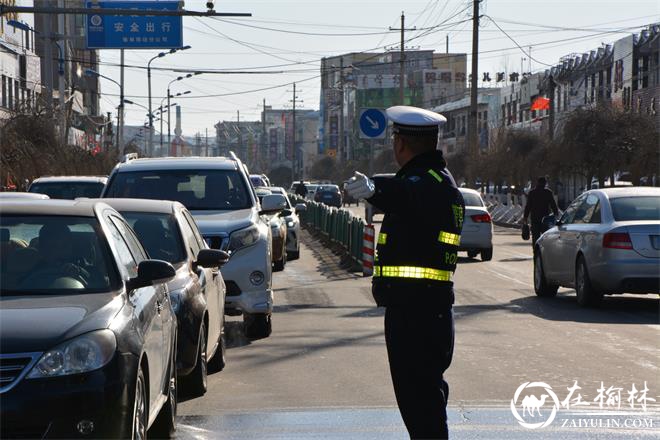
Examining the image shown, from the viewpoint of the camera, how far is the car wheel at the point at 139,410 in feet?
20.3

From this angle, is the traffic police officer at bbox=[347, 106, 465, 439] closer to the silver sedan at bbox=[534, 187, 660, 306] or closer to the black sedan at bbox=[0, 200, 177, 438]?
the black sedan at bbox=[0, 200, 177, 438]

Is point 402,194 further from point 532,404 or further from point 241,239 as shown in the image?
point 241,239

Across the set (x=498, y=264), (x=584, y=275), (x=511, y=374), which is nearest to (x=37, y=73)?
(x=498, y=264)

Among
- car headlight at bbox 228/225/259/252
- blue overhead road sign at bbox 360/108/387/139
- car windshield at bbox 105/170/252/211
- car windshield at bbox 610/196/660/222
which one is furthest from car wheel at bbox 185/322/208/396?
blue overhead road sign at bbox 360/108/387/139

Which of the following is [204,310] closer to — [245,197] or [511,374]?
[511,374]

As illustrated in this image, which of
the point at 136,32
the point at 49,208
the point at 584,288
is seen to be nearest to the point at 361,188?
the point at 49,208

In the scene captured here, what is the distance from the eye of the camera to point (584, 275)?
52.2 feet

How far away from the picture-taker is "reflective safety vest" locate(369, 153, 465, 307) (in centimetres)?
591

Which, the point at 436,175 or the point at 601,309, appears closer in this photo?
the point at 436,175

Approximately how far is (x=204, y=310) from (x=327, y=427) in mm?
1794

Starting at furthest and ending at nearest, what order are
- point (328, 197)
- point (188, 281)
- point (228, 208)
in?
1. point (328, 197)
2. point (228, 208)
3. point (188, 281)
